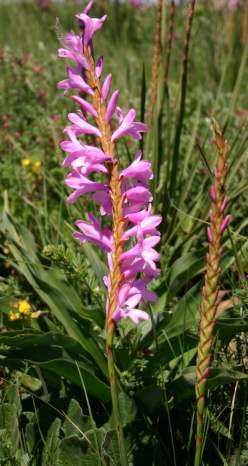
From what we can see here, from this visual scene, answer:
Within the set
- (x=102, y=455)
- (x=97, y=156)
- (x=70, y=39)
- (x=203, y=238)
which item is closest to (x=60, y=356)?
(x=102, y=455)

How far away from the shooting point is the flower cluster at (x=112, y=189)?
1162 millimetres

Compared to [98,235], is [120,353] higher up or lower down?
lower down

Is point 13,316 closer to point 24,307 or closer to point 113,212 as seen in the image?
point 24,307

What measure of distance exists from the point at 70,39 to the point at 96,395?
0.96 metres

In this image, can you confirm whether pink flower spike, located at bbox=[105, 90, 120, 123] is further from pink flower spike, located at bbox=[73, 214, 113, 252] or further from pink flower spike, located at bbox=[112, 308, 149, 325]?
pink flower spike, located at bbox=[112, 308, 149, 325]

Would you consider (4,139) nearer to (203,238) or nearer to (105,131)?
(203,238)

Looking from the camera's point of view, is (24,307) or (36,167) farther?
(36,167)

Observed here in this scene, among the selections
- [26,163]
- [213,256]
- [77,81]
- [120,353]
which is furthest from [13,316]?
[26,163]

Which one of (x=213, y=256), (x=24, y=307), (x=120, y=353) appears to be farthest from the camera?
(x=24, y=307)

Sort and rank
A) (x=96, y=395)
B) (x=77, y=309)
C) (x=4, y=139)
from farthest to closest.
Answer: (x=4, y=139) < (x=77, y=309) < (x=96, y=395)

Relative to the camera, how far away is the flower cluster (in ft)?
3.81

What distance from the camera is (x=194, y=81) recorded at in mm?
5297

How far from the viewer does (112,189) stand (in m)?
1.18

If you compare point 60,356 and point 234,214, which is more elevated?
point 60,356
